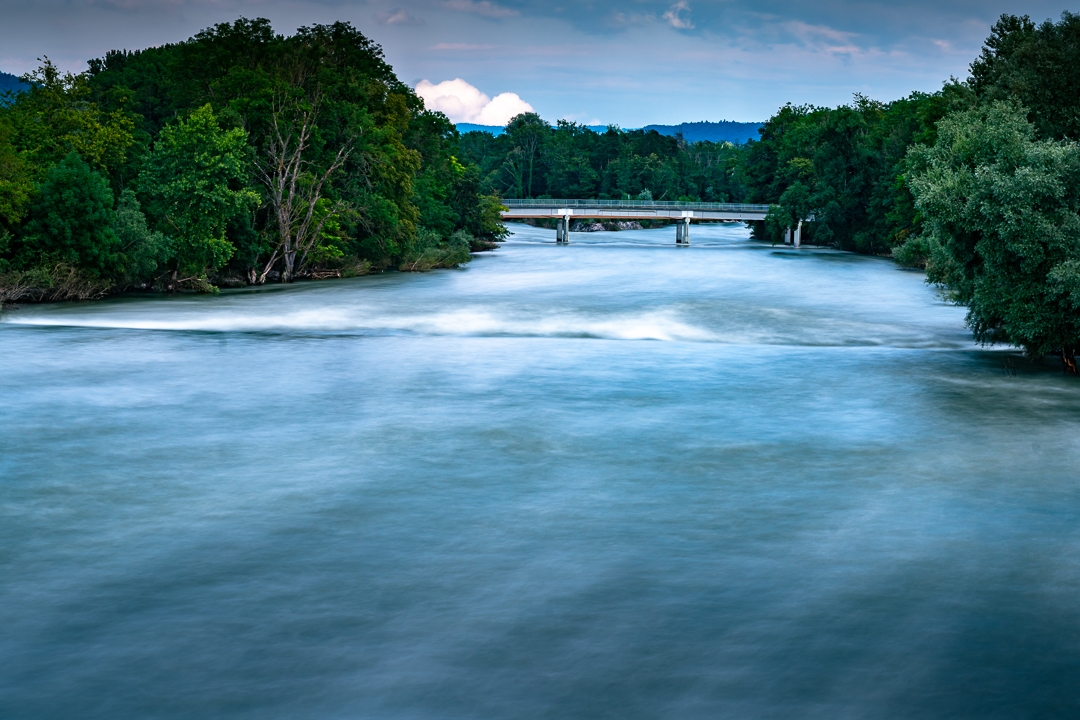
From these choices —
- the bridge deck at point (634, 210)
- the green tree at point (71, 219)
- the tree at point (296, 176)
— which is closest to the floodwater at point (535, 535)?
the green tree at point (71, 219)

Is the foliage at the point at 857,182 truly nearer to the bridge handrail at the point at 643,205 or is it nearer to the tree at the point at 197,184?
the bridge handrail at the point at 643,205

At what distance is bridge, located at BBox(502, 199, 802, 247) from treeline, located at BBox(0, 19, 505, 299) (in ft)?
142

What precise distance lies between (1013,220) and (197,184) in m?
35.5

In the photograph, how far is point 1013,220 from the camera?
85.0ft

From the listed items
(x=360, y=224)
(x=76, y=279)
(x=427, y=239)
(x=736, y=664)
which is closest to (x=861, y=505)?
(x=736, y=664)

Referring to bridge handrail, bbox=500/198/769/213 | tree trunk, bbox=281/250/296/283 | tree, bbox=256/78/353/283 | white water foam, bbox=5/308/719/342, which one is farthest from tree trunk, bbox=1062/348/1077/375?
bridge handrail, bbox=500/198/769/213

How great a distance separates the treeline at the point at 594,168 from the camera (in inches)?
6821

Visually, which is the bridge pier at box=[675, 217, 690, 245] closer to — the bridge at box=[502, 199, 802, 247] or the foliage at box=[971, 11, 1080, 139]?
the bridge at box=[502, 199, 802, 247]

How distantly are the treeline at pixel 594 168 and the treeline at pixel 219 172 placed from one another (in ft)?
332

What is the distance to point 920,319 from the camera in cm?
4394

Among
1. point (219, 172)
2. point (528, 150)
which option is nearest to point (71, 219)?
point (219, 172)

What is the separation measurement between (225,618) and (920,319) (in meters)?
38.7

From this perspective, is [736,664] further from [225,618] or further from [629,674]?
[225,618]

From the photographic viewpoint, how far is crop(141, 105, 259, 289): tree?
4681 cm
